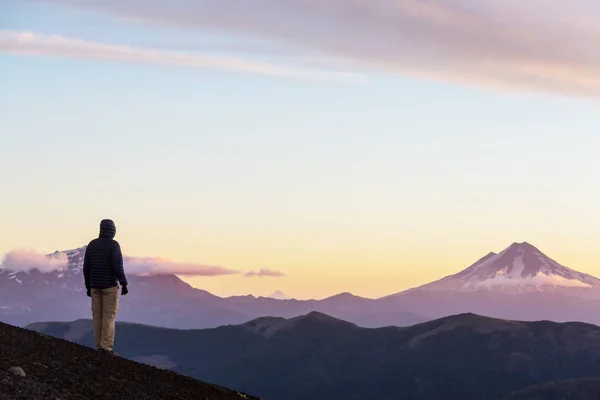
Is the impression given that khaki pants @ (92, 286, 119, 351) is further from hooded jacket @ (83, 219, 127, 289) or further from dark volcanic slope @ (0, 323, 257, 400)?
dark volcanic slope @ (0, 323, 257, 400)

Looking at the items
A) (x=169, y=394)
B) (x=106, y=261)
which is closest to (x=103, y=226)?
(x=106, y=261)

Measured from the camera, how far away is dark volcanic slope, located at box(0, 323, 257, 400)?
16375 millimetres

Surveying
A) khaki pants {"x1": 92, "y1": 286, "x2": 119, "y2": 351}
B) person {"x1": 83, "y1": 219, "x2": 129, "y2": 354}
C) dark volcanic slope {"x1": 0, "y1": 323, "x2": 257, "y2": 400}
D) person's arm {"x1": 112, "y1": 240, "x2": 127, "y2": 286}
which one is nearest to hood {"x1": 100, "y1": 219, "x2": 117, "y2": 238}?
person {"x1": 83, "y1": 219, "x2": 129, "y2": 354}

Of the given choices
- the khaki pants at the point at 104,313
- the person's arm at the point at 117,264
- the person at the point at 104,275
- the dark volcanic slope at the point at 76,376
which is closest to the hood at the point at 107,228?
the person at the point at 104,275

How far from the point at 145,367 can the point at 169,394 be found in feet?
9.79

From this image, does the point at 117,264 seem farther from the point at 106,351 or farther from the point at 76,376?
the point at 76,376

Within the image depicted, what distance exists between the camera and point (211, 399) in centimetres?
2089

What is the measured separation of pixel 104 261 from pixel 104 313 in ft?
4.07

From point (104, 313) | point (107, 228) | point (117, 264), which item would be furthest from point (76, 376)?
point (107, 228)

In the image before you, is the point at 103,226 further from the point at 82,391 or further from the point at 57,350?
the point at 82,391

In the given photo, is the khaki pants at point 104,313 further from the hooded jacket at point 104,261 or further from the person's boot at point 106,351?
the hooded jacket at point 104,261

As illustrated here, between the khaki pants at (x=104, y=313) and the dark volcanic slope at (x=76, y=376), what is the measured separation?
1.87ft

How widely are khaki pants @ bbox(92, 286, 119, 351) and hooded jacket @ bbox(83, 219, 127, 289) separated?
0.22m

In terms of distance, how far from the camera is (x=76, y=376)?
720 inches
